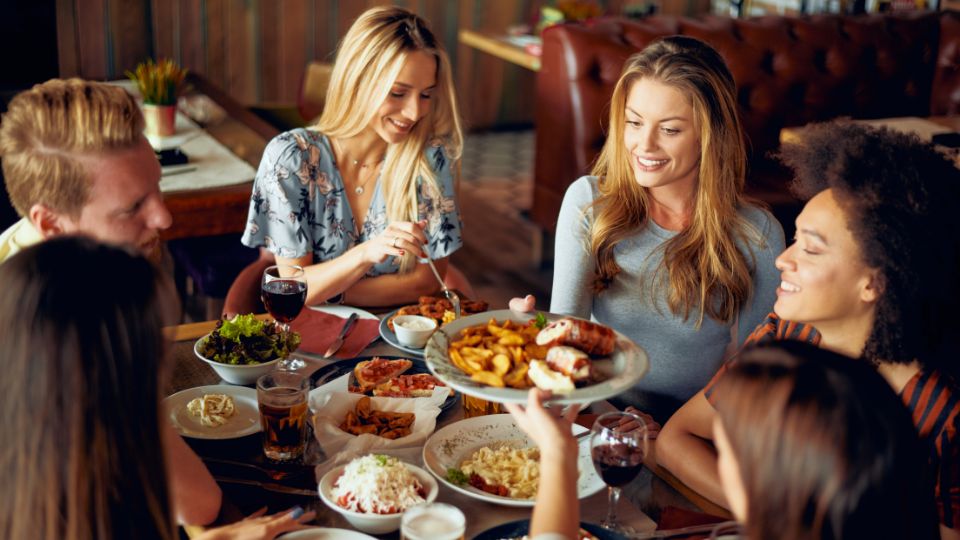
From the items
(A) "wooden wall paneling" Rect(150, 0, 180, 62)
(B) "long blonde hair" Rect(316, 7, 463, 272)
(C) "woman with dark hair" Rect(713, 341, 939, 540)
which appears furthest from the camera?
(A) "wooden wall paneling" Rect(150, 0, 180, 62)

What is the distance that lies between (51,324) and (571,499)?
682 mm

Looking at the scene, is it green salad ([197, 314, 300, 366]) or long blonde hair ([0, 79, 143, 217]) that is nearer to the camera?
long blonde hair ([0, 79, 143, 217])

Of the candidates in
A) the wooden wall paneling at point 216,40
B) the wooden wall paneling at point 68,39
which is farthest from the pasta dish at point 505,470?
the wooden wall paneling at point 216,40

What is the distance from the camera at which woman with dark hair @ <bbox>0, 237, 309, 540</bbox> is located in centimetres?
112

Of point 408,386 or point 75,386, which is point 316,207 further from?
point 75,386

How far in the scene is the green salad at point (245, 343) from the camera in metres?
1.88

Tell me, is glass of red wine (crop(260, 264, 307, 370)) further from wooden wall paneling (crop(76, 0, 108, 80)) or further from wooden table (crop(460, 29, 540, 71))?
wooden wall paneling (crop(76, 0, 108, 80))

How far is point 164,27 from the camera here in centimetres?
604

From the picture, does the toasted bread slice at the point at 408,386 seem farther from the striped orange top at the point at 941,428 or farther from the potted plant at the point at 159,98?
the potted plant at the point at 159,98

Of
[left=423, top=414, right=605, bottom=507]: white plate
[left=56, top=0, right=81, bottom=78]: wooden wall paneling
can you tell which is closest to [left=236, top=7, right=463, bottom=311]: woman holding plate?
[left=423, top=414, right=605, bottom=507]: white plate

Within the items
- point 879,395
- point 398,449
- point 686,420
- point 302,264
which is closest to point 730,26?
point 302,264

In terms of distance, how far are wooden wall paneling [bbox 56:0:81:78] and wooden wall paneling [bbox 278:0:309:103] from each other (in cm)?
124

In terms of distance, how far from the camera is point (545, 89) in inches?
173

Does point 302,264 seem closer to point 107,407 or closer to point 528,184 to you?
point 107,407
